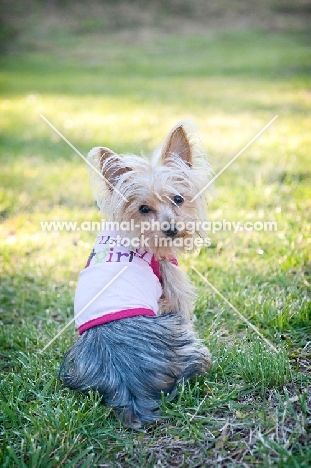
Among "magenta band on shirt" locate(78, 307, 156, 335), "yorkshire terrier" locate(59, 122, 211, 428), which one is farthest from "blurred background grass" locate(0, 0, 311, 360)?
"magenta band on shirt" locate(78, 307, 156, 335)

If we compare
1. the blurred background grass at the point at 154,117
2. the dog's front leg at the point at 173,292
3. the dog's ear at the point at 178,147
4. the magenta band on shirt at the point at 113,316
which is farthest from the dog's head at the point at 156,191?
the blurred background grass at the point at 154,117

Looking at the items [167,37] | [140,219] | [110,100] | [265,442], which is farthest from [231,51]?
[265,442]

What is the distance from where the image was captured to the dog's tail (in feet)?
10.5

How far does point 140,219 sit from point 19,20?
27.1 metres

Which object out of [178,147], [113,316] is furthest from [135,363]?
[178,147]

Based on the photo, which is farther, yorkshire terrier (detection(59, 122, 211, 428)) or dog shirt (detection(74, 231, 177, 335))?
dog shirt (detection(74, 231, 177, 335))

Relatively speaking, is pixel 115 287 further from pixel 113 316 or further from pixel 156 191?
pixel 156 191

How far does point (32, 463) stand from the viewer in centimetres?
287

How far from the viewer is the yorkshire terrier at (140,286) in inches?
127

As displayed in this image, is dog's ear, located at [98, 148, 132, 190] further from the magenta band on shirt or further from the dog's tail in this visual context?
the dog's tail

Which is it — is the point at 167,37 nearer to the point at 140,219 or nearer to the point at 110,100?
the point at 110,100

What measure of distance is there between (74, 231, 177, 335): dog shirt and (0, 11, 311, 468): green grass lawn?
556mm

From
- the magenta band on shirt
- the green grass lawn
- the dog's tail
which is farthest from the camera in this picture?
the magenta band on shirt

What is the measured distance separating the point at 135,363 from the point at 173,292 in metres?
0.81
